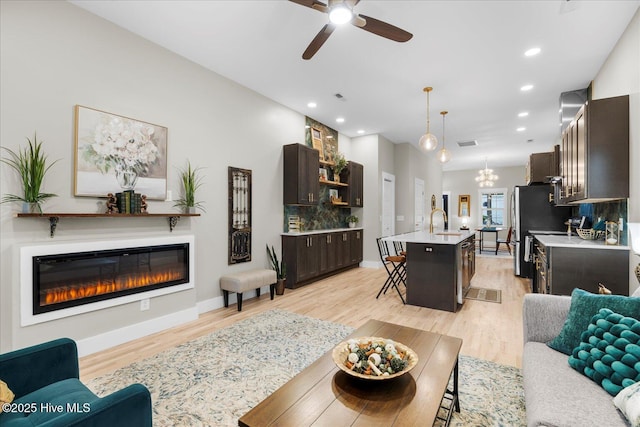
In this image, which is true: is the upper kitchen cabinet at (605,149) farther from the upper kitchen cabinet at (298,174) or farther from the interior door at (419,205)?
the interior door at (419,205)

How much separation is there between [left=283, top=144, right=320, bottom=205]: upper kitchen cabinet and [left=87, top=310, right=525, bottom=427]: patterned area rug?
249 cm

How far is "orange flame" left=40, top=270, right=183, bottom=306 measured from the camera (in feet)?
8.55

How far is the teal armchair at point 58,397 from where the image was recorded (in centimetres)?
104

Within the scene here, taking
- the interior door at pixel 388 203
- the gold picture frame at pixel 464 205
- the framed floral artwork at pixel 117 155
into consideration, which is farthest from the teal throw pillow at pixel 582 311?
the gold picture frame at pixel 464 205

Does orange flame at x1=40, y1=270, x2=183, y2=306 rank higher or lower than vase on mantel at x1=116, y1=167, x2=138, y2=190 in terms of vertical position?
lower

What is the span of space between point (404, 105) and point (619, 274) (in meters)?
3.65

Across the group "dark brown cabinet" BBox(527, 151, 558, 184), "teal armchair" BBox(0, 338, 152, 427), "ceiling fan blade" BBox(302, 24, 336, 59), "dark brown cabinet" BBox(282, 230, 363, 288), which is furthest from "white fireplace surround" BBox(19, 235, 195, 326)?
"dark brown cabinet" BBox(527, 151, 558, 184)

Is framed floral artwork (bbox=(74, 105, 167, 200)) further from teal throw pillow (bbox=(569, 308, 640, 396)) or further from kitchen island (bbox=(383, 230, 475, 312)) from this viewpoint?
teal throw pillow (bbox=(569, 308, 640, 396))

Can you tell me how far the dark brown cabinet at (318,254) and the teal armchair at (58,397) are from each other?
11.9ft

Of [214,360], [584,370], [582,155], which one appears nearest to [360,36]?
[582,155]

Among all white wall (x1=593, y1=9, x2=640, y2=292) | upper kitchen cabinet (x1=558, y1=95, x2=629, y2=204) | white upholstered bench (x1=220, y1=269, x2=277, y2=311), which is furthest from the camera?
white upholstered bench (x1=220, y1=269, x2=277, y2=311)

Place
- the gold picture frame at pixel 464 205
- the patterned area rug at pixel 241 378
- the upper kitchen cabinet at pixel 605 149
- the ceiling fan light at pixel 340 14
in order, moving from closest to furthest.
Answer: the patterned area rug at pixel 241 378, the ceiling fan light at pixel 340 14, the upper kitchen cabinet at pixel 605 149, the gold picture frame at pixel 464 205

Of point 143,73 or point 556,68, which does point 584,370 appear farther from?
point 143,73

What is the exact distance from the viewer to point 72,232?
275cm
